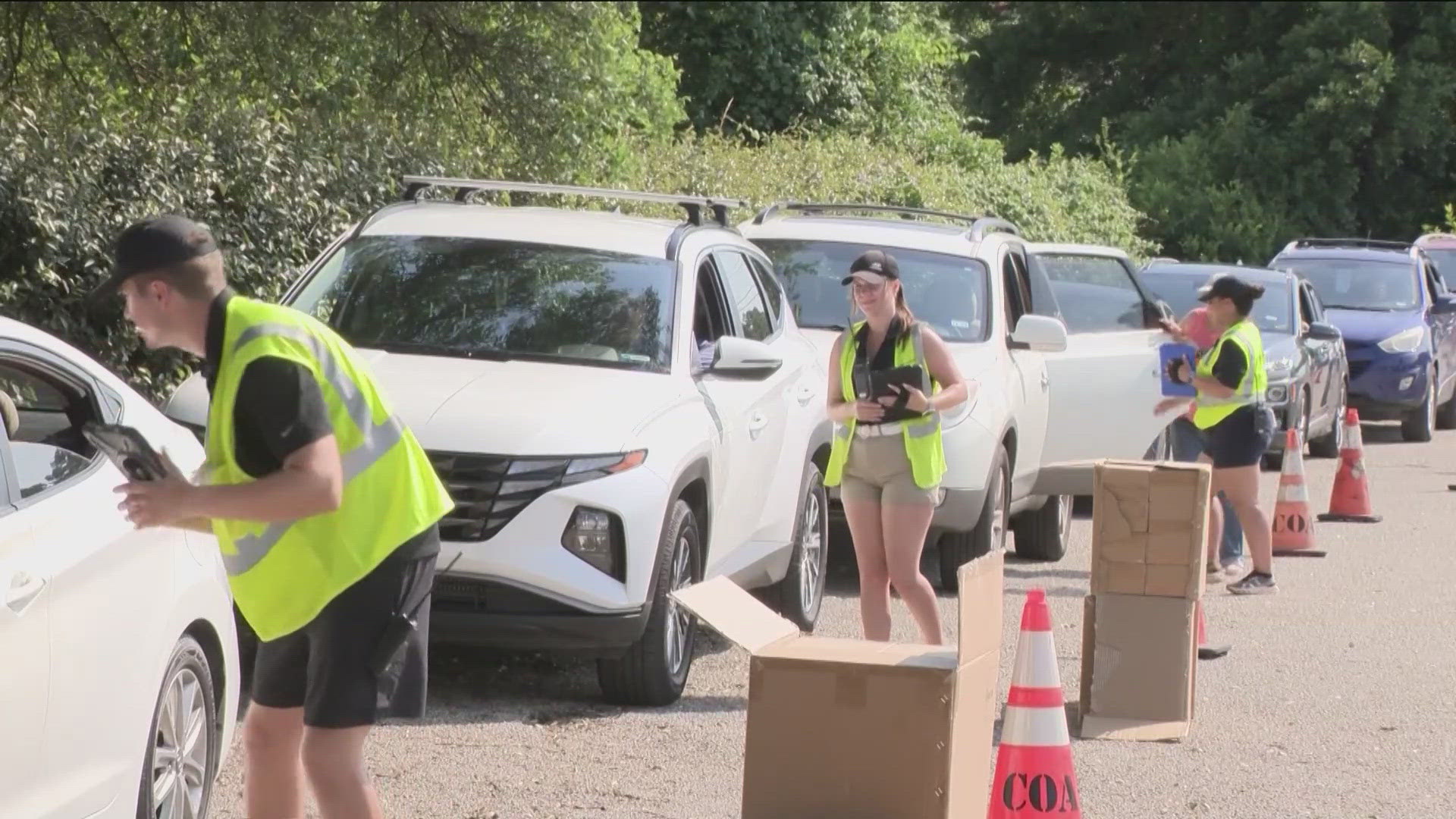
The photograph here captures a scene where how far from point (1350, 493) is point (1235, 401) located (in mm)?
4546

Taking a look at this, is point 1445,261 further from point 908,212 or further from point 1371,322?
point 908,212

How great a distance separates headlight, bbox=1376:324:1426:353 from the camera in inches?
844

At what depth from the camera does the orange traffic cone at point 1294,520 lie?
13188mm

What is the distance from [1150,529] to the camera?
7773 mm

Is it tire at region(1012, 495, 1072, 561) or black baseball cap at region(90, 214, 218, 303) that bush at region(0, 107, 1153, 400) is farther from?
Result: black baseball cap at region(90, 214, 218, 303)

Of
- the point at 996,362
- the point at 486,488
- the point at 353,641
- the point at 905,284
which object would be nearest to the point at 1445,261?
the point at 905,284

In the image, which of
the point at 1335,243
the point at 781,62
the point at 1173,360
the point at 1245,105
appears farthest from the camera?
the point at 1245,105

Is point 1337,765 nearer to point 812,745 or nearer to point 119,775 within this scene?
point 812,745

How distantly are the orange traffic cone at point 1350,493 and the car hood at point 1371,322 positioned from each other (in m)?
6.69

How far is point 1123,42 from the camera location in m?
43.9

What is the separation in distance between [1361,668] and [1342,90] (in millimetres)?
31819

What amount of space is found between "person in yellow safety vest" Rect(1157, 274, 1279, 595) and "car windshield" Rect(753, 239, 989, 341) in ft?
3.93

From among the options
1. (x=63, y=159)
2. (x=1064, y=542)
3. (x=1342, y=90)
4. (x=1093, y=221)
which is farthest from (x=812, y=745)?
(x=1342, y=90)

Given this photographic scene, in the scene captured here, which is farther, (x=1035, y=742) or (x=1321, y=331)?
(x=1321, y=331)
